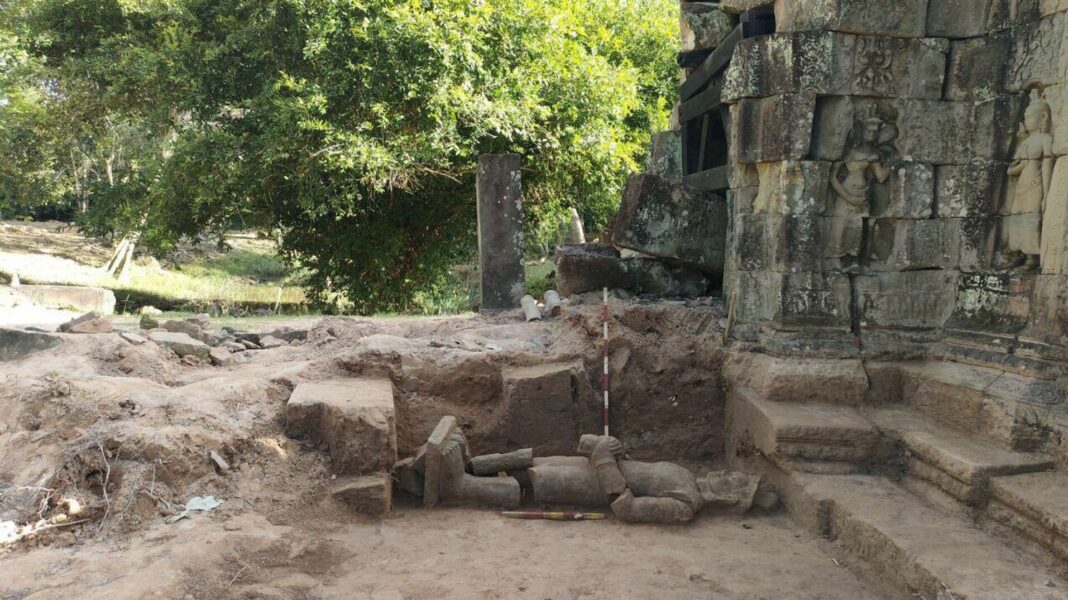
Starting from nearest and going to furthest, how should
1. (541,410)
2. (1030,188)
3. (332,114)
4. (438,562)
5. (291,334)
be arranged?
(438,562) → (1030,188) → (541,410) → (291,334) → (332,114)

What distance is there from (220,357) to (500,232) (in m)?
4.08

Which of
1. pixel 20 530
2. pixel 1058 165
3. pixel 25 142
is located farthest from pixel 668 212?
pixel 25 142

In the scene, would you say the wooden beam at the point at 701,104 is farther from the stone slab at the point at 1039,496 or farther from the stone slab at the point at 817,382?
the stone slab at the point at 1039,496

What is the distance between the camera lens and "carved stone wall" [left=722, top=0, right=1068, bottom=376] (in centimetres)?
514

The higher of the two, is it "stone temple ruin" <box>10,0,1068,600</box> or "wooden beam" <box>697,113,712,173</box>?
"wooden beam" <box>697,113,712,173</box>

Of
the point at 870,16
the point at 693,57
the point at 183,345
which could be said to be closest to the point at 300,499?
the point at 183,345

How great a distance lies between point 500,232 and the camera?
9.08m

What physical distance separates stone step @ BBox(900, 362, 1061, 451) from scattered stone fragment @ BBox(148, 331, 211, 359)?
537 centimetres

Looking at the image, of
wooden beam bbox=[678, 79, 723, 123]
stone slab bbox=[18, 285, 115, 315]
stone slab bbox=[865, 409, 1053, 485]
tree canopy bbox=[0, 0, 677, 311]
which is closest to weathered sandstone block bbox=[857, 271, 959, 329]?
stone slab bbox=[865, 409, 1053, 485]

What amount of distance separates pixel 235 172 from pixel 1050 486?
34.9 feet

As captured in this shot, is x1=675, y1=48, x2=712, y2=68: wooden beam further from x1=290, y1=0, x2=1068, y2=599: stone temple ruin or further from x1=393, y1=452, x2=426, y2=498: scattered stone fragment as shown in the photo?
x1=393, y1=452, x2=426, y2=498: scattered stone fragment

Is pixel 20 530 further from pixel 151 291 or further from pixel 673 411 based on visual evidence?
pixel 151 291

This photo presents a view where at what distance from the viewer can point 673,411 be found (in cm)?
605

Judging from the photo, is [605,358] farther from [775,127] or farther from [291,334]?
[291,334]
